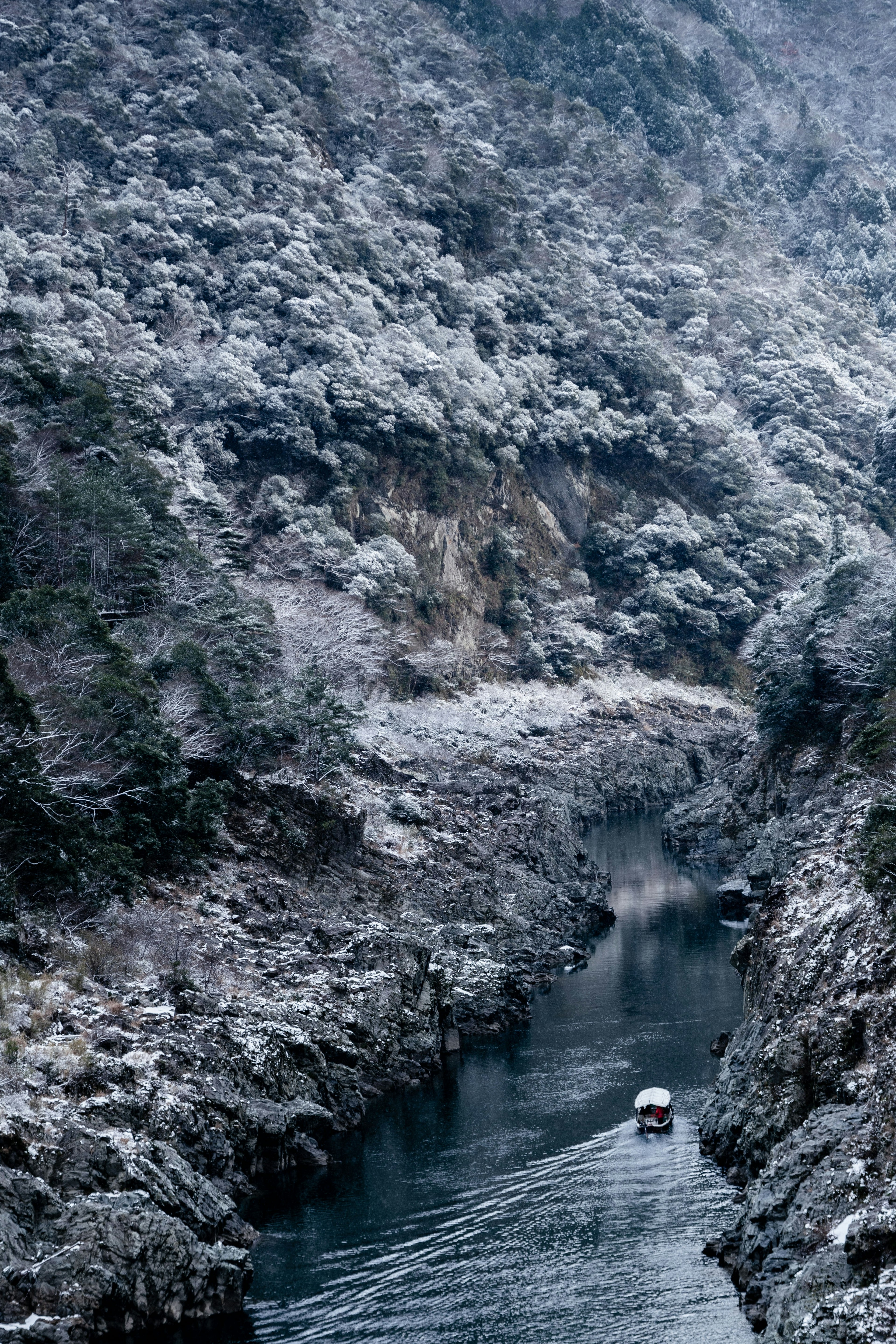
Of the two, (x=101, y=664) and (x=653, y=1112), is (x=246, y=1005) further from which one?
(x=101, y=664)

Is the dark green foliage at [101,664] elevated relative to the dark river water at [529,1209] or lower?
elevated

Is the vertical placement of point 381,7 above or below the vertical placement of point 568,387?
above

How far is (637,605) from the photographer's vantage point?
100438 mm

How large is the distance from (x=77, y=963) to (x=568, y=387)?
85319 millimetres

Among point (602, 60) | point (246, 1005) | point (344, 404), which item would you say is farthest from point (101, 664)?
point (602, 60)

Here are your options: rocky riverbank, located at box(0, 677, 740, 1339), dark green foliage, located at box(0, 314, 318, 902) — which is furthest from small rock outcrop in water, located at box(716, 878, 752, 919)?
dark green foliage, located at box(0, 314, 318, 902)

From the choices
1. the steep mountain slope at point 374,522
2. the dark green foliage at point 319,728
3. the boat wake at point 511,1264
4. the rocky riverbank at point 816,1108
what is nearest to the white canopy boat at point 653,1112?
the rocky riverbank at point 816,1108

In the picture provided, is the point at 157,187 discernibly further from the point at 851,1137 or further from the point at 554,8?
the point at 554,8

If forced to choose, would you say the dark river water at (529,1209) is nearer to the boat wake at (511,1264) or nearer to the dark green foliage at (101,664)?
the boat wake at (511,1264)

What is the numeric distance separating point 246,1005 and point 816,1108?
16434 millimetres

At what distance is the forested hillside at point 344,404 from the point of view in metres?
45.1

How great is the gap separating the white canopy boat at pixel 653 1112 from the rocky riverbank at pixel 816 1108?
0.99 m

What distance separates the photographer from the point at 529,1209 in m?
26.8

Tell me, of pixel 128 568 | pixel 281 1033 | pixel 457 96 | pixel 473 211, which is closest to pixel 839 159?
pixel 457 96
